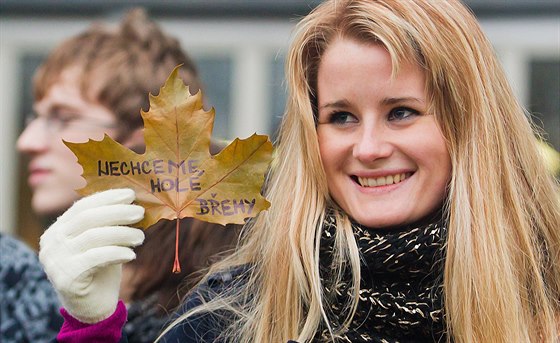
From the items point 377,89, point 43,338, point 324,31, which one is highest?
point 324,31

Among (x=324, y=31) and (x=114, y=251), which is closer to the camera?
(x=114, y=251)

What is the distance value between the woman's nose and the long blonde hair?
0.12 meters

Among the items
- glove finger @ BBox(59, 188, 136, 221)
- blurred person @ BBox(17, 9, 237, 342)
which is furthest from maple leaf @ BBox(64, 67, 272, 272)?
blurred person @ BBox(17, 9, 237, 342)

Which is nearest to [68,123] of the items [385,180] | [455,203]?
[385,180]

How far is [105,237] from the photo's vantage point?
6.82 ft

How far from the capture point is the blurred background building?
5340 mm

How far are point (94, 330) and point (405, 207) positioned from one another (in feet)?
2.33

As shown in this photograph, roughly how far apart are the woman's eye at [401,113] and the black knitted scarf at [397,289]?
24cm

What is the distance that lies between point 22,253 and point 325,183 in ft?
3.58

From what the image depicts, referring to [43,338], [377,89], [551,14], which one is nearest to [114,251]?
[377,89]

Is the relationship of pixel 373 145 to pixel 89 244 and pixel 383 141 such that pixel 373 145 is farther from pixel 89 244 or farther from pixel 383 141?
pixel 89 244

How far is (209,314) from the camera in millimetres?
2389

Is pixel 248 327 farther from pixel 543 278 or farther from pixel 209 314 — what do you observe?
pixel 543 278

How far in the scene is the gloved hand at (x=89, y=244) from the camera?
6.83 ft
